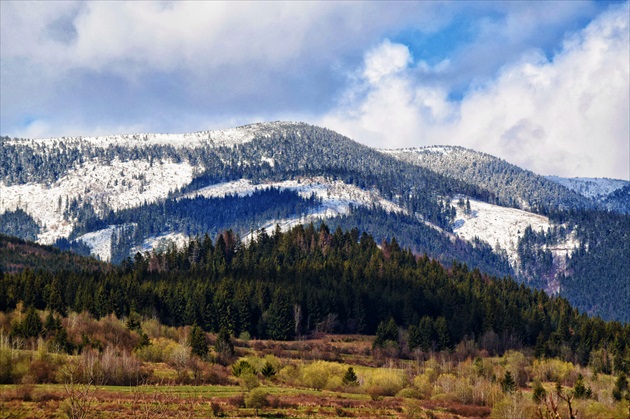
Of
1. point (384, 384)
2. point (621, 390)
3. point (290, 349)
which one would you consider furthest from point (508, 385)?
point (290, 349)

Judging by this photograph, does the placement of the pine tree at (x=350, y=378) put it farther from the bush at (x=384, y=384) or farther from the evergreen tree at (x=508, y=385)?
the evergreen tree at (x=508, y=385)

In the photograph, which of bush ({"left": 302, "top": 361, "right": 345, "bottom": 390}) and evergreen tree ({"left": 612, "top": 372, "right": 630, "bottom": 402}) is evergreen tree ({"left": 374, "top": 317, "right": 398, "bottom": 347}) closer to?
bush ({"left": 302, "top": 361, "right": 345, "bottom": 390})

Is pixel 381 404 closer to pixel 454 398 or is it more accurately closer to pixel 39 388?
pixel 454 398

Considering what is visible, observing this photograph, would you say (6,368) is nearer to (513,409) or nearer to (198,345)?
(198,345)

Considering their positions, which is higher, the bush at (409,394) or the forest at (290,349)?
the forest at (290,349)

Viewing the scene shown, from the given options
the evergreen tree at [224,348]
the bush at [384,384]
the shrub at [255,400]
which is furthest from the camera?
the evergreen tree at [224,348]

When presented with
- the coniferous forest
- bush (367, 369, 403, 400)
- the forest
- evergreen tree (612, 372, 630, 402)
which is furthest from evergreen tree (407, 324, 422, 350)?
evergreen tree (612, 372, 630, 402)

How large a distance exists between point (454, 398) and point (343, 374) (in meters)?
20.7

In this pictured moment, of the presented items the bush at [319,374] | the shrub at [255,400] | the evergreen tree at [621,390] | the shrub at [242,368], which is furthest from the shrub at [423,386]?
the shrub at [255,400]

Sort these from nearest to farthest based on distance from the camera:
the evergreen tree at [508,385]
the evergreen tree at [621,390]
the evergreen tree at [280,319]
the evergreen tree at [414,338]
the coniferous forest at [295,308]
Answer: the evergreen tree at [508,385] → the evergreen tree at [621,390] → the coniferous forest at [295,308] → the evergreen tree at [414,338] → the evergreen tree at [280,319]

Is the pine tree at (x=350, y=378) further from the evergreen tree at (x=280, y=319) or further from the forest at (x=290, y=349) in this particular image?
the evergreen tree at (x=280, y=319)

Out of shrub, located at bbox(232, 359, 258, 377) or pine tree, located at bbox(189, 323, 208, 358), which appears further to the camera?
pine tree, located at bbox(189, 323, 208, 358)

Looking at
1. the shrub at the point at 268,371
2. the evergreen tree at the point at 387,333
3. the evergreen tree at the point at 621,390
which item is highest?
the evergreen tree at the point at 387,333

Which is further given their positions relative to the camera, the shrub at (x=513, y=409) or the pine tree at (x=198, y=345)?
the pine tree at (x=198, y=345)
